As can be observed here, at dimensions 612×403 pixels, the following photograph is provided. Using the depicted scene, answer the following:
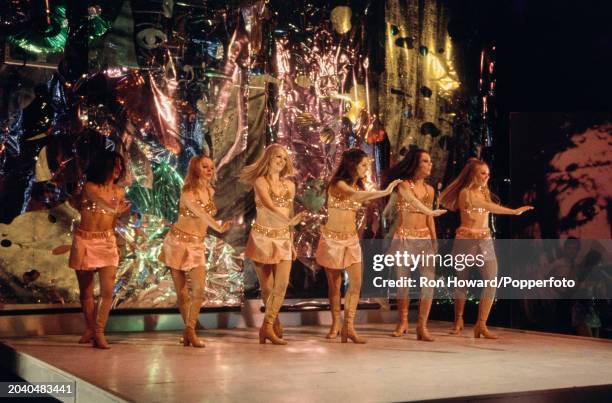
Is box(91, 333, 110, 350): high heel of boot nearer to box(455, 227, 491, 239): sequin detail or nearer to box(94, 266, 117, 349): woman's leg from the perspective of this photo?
box(94, 266, 117, 349): woman's leg

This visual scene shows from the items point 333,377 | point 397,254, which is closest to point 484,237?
point 397,254

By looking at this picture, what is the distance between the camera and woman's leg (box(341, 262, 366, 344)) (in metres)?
6.25

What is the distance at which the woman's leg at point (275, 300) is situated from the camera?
609cm

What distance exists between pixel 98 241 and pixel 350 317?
7.03 ft

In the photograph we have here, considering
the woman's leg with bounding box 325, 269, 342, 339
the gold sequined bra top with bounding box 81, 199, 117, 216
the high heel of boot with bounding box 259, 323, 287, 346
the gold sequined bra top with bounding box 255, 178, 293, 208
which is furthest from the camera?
the woman's leg with bounding box 325, 269, 342, 339

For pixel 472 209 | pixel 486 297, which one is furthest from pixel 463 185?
pixel 486 297

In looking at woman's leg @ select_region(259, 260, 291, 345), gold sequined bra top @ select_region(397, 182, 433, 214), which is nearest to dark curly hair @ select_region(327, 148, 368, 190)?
gold sequined bra top @ select_region(397, 182, 433, 214)

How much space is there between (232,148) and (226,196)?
48cm

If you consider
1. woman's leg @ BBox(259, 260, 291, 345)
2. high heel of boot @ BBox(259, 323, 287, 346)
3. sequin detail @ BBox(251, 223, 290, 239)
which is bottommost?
high heel of boot @ BBox(259, 323, 287, 346)

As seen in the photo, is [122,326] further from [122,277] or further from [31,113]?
[31,113]

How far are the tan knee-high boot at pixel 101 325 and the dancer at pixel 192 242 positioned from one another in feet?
1.82

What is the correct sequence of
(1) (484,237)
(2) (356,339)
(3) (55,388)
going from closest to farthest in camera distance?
1. (3) (55,388)
2. (2) (356,339)
3. (1) (484,237)

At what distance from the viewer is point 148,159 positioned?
276 inches

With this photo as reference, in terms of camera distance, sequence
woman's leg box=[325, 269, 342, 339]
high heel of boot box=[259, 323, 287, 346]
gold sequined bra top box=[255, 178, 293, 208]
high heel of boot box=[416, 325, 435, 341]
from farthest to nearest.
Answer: woman's leg box=[325, 269, 342, 339] → high heel of boot box=[416, 325, 435, 341] → gold sequined bra top box=[255, 178, 293, 208] → high heel of boot box=[259, 323, 287, 346]
